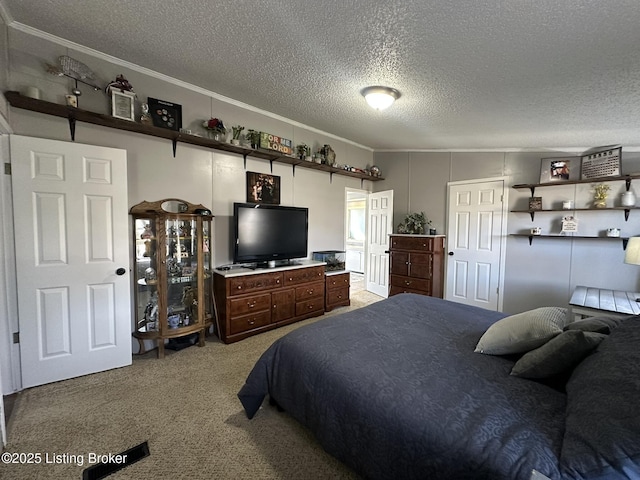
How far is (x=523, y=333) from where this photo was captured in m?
1.48

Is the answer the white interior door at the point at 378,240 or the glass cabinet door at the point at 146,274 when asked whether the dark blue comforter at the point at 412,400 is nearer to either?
the glass cabinet door at the point at 146,274

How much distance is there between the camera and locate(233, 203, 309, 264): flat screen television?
11.0 ft

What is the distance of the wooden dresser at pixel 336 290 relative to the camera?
4160 millimetres

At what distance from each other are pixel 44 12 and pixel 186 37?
3.15ft

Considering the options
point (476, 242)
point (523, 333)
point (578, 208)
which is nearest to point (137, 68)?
point (523, 333)

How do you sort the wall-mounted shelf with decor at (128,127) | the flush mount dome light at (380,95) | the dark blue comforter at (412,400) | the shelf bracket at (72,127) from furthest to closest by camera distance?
the flush mount dome light at (380,95) → the shelf bracket at (72,127) → the wall-mounted shelf with decor at (128,127) → the dark blue comforter at (412,400)

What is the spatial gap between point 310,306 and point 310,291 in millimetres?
215

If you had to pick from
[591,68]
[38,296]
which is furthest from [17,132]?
[591,68]

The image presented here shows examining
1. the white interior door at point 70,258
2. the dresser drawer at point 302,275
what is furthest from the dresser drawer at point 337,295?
the white interior door at point 70,258

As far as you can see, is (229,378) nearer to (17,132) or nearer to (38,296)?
(38,296)

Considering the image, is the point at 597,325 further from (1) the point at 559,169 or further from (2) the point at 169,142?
(2) the point at 169,142

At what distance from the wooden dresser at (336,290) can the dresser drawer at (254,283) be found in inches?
37.4

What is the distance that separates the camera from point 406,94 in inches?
107

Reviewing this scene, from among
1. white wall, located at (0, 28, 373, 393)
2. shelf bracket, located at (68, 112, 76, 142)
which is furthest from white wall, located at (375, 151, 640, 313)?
shelf bracket, located at (68, 112, 76, 142)
